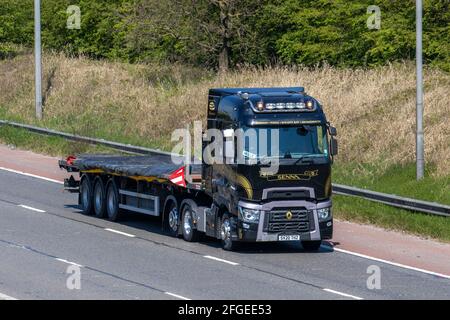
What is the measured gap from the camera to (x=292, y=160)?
2252 centimetres

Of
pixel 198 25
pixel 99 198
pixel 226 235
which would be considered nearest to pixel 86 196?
pixel 99 198

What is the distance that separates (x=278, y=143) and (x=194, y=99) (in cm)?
1753

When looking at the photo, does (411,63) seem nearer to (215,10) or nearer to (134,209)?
(215,10)

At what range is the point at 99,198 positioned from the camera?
27.4 m

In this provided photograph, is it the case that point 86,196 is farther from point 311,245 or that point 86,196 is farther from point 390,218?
point 390,218

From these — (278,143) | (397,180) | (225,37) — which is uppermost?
(225,37)

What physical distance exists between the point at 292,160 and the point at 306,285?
3.58 metres

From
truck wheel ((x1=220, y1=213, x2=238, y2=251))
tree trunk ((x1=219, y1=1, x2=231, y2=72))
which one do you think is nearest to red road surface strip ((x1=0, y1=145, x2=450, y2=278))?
truck wheel ((x1=220, y1=213, x2=238, y2=251))

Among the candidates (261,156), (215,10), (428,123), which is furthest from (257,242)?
(215,10)

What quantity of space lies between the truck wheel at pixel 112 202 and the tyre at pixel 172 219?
1.78m

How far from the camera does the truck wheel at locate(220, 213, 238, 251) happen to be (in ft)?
75.4

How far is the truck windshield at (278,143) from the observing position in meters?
22.5

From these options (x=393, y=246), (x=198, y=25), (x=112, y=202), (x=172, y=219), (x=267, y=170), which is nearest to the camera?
(x=267, y=170)

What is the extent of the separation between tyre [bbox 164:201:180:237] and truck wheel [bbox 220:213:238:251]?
1.58 meters
